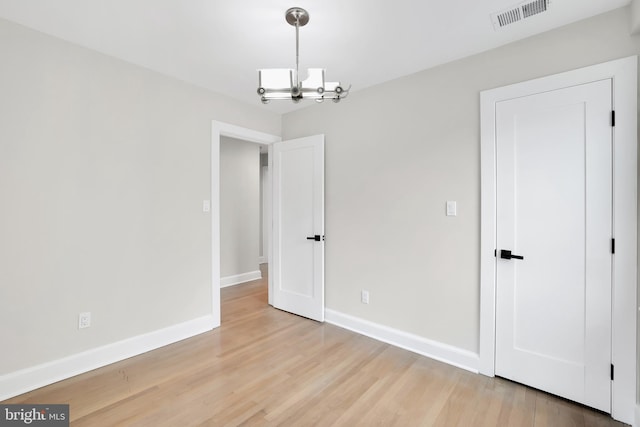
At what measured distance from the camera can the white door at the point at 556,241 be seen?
1869 millimetres

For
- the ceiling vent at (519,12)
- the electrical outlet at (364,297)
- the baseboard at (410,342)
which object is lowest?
the baseboard at (410,342)

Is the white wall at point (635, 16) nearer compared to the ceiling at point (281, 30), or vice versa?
the white wall at point (635, 16)

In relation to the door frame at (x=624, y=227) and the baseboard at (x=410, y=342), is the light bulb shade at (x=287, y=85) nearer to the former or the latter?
the door frame at (x=624, y=227)

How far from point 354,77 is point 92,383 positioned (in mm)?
3396

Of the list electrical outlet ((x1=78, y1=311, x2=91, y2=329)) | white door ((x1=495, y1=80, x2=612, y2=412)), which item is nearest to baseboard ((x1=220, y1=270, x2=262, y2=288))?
electrical outlet ((x1=78, y1=311, x2=91, y2=329))

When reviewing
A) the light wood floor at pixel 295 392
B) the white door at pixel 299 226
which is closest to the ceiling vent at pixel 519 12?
the white door at pixel 299 226

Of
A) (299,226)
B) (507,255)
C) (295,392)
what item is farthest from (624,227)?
(299,226)

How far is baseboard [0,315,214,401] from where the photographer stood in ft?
6.62

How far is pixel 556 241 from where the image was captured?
203cm

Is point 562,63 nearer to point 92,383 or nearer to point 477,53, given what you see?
point 477,53

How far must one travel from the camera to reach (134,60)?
2.54 m

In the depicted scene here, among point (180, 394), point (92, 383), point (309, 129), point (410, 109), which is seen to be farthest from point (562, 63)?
point (92, 383)

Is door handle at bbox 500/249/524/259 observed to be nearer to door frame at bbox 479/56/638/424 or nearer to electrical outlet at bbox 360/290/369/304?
door frame at bbox 479/56/638/424

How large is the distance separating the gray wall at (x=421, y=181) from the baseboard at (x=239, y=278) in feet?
7.41
